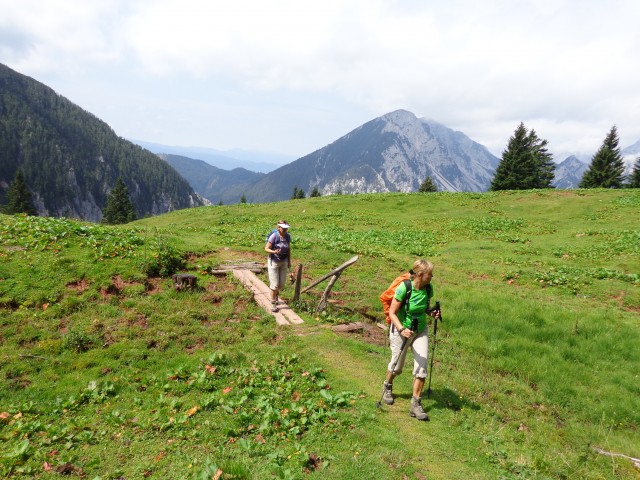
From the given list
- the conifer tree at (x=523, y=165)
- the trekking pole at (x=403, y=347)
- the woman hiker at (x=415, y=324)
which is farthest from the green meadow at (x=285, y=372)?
the conifer tree at (x=523, y=165)

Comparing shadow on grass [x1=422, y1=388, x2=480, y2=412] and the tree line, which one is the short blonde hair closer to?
shadow on grass [x1=422, y1=388, x2=480, y2=412]

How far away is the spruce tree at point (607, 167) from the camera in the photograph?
70.6 metres

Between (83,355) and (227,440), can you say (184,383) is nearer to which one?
(227,440)

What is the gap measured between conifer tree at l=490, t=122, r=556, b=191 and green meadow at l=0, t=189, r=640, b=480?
55112 millimetres

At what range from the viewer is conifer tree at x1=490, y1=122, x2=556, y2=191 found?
71.8 metres

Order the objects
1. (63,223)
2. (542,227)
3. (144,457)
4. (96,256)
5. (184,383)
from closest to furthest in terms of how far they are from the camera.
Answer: (144,457), (184,383), (96,256), (63,223), (542,227)

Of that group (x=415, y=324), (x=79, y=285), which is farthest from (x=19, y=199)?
(x=415, y=324)

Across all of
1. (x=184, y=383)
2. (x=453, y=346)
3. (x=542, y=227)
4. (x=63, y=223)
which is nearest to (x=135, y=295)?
(x=184, y=383)

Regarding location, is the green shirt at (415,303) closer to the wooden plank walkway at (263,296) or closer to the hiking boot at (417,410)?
the hiking boot at (417,410)

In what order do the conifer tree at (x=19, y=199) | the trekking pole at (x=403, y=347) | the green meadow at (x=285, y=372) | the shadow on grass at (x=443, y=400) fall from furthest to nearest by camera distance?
the conifer tree at (x=19, y=199)
the shadow on grass at (x=443, y=400)
the trekking pole at (x=403, y=347)
the green meadow at (x=285, y=372)

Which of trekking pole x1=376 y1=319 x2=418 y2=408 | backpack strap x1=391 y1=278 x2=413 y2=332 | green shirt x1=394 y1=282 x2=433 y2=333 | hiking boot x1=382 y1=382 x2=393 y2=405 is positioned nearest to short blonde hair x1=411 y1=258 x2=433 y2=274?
backpack strap x1=391 y1=278 x2=413 y2=332

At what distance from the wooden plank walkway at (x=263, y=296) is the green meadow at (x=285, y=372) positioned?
44 cm

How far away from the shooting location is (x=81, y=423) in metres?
7.90

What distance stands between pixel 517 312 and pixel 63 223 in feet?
72.4
